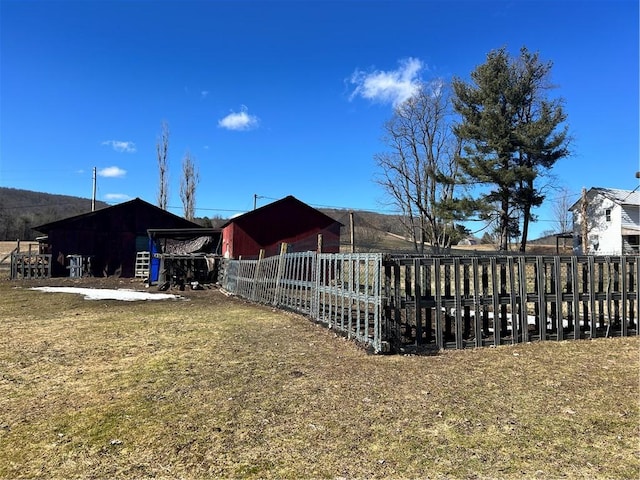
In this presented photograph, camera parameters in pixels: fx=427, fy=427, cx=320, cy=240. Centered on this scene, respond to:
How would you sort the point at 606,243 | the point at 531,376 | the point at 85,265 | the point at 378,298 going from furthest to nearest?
1. the point at 606,243
2. the point at 85,265
3. the point at 378,298
4. the point at 531,376

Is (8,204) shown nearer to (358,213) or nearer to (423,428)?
→ (358,213)

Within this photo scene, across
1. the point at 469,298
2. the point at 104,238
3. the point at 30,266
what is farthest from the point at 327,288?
the point at 30,266

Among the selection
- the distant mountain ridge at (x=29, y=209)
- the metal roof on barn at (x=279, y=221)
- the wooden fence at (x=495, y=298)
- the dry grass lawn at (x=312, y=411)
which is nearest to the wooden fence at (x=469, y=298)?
the wooden fence at (x=495, y=298)

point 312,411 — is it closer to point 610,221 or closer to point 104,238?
point 104,238

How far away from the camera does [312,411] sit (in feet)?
12.1

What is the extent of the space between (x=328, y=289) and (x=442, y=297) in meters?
2.39

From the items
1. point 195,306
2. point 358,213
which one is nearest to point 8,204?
point 358,213

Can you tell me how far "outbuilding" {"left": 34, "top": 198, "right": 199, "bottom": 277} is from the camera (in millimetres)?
26141

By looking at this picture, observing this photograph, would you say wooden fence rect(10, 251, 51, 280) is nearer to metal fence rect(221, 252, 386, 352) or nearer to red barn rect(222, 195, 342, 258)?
red barn rect(222, 195, 342, 258)

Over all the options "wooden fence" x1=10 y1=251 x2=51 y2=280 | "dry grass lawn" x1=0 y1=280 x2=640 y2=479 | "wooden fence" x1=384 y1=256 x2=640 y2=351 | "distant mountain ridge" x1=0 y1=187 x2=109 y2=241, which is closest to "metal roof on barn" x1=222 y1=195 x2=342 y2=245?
"wooden fence" x1=10 y1=251 x2=51 y2=280

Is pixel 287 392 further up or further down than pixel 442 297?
further down

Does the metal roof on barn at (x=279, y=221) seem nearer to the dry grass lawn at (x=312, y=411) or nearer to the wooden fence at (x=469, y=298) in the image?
the wooden fence at (x=469, y=298)

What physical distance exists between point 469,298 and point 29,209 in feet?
315

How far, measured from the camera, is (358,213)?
53875 millimetres
